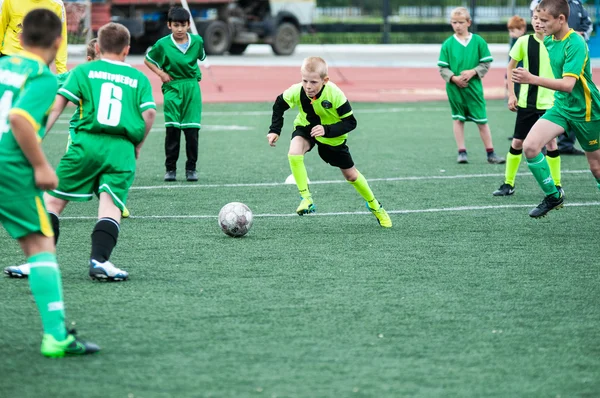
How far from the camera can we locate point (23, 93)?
14.7 feet

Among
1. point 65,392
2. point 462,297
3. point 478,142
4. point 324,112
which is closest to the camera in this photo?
point 65,392

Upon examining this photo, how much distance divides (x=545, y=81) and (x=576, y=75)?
34cm

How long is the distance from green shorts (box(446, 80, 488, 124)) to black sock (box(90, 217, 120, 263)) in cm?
696

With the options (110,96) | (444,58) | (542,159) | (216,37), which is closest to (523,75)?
(542,159)

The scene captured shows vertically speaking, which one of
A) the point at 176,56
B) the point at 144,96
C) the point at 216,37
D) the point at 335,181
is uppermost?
the point at 144,96

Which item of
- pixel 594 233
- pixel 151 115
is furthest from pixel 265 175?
pixel 151 115

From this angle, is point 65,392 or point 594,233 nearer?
point 65,392

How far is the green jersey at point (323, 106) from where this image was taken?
26.2 feet

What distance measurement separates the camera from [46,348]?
15.1 feet

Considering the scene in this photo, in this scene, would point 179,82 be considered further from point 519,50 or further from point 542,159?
point 542,159

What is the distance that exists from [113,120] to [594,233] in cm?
408

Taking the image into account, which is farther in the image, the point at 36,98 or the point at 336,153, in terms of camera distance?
the point at 336,153

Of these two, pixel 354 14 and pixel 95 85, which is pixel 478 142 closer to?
pixel 95 85

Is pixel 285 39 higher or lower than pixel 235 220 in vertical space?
lower
